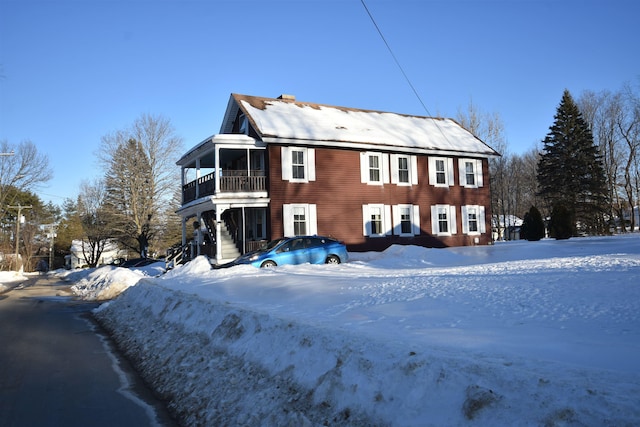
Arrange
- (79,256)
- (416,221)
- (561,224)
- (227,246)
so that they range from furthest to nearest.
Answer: (79,256)
(561,224)
(416,221)
(227,246)

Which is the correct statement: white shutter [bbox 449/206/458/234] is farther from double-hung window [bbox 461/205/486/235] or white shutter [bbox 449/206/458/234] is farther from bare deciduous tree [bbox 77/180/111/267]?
bare deciduous tree [bbox 77/180/111/267]

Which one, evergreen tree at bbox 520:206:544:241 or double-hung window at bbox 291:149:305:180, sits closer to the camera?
double-hung window at bbox 291:149:305:180

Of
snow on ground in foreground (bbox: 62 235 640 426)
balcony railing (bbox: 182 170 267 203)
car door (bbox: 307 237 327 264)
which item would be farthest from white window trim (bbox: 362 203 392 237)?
snow on ground in foreground (bbox: 62 235 640 426)

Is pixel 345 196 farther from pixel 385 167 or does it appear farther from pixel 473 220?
pixel 473 220

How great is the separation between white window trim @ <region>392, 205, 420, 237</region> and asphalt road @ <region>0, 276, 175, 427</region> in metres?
18.4

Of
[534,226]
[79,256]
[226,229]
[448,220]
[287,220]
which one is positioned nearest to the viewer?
[287,220]

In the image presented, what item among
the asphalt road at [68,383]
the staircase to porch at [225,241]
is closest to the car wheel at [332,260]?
the staircase to porch at [225,241]

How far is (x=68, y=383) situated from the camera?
6777mm

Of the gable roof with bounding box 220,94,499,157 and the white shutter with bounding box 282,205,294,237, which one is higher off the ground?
the gable roof with bounding box 220,94,499,157

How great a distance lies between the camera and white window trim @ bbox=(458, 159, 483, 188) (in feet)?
97.8

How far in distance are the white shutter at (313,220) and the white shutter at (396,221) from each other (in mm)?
4913

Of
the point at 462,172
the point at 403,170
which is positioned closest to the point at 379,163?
the point at 403,170

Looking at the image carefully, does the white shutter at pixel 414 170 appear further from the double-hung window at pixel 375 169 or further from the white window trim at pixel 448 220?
the double-hung window at pixel 375 169

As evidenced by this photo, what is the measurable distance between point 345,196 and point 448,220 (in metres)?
7.40
